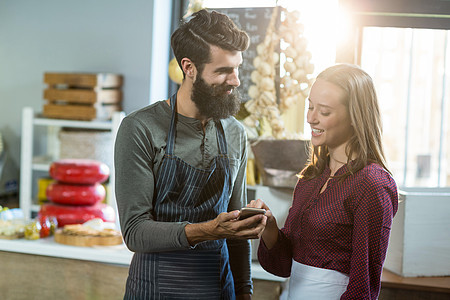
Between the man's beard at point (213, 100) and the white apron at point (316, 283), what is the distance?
0.47 meters

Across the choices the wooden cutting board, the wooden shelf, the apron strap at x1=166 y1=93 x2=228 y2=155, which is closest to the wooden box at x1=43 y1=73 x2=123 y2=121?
the wooden cutting board

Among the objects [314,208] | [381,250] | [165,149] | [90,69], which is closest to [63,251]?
[165,149]

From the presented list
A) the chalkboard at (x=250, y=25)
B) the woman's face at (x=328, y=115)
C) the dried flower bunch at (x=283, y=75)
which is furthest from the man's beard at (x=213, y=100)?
the chalkboard at (x=250, y=25)

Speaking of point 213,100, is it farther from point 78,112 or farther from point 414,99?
point 414,99

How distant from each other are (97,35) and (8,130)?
1.01 meters

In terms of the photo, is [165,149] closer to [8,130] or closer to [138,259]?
[138,259]

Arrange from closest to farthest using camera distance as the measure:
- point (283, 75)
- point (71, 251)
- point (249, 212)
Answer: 1. point (249, 212)
2. point (283, 75)
3. point (71, 251)

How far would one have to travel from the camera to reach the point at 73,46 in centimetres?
404

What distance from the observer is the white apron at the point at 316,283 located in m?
1.49

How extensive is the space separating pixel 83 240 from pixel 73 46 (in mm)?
1959

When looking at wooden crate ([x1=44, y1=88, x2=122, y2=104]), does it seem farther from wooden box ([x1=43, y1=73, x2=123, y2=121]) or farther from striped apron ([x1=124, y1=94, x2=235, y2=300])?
striped apron ([x1=124, y1=94, x2=235, y2=300])

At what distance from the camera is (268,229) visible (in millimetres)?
1589

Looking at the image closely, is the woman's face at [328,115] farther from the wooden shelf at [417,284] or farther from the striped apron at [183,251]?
the wooden shelf at [417,284]

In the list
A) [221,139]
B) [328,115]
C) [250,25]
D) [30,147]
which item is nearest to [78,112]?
[30,147]
